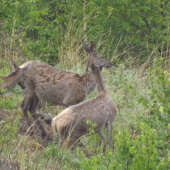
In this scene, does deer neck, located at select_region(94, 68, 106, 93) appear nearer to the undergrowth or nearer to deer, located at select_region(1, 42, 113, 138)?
the undergrowth

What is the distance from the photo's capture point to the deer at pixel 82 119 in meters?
8.88

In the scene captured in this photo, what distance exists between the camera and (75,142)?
354 inches

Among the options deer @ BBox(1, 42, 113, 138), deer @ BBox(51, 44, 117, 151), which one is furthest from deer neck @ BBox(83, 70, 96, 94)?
deer @ BBox(51, 44, 117, 151)

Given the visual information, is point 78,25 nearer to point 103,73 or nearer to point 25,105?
point 103,73

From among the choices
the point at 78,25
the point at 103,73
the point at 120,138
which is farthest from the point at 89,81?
the point at 78,25

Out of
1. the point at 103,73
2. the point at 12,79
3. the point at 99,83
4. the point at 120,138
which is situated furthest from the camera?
the point at 103,73

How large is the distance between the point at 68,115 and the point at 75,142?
438mm

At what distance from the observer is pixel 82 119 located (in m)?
8.97

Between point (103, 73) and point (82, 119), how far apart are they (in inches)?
181

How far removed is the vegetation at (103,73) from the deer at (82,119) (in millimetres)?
236

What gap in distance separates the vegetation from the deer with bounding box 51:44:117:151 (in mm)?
236

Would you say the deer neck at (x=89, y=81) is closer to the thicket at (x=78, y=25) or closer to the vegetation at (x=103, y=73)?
the vegetation at (x=103, y=73)

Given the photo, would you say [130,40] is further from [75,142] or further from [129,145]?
[129,145]

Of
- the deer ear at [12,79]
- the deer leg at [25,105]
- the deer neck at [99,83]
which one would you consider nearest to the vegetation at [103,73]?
the deer leg at [25,105]
